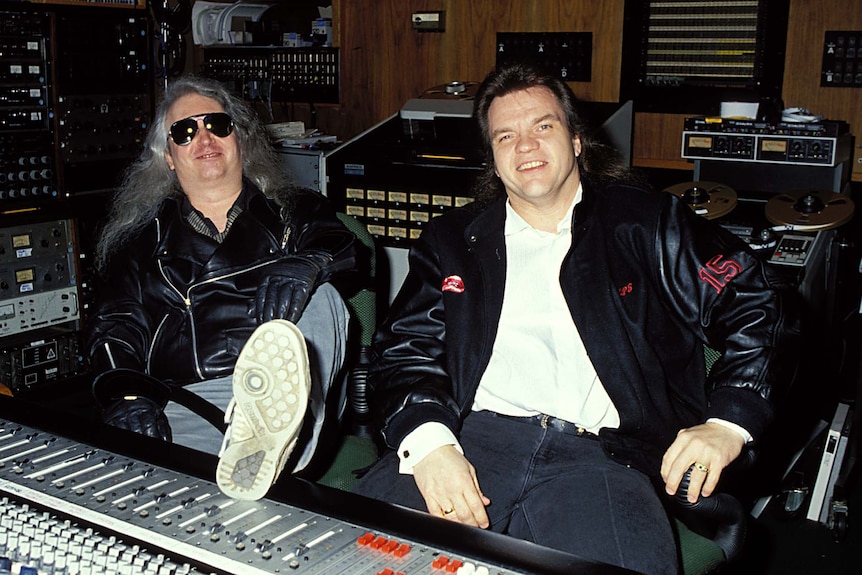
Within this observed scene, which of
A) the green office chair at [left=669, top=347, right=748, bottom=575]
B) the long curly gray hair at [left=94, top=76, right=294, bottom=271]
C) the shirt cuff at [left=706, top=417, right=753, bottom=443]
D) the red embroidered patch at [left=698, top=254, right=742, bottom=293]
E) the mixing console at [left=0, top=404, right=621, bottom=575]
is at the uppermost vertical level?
the long curly gray hair at [left=94, top=76, right=294, bottom=271]

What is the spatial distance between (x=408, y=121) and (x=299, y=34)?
1.28 metres

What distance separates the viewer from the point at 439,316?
1794mm

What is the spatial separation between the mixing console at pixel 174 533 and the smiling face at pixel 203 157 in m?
0.98

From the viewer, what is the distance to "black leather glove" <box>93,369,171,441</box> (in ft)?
5.85

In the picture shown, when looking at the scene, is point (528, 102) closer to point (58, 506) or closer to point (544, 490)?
point (544, 490)

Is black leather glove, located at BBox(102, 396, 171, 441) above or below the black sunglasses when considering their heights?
below

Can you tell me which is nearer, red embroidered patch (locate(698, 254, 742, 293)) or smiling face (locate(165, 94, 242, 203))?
red embroidered patch (locate(698, 254, 742, 293))

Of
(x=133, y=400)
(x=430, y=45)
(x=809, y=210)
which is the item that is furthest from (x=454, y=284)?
(x=430, y=45)

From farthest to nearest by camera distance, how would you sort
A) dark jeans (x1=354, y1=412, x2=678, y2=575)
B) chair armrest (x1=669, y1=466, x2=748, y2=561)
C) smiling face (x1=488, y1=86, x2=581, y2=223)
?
smiling face (x1=488, y1=86, x2=581, y2=223) → chair armrest (x1=669, y1=466, x2=748, y2=561) → dark jeans (x1=354, y1=412, x2=678, y2=575)

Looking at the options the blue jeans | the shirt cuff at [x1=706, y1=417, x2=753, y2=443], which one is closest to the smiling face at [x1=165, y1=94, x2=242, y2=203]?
the blue jeans

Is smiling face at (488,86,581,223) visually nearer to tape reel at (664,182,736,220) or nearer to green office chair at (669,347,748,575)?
green office chair at (669,347,748,575)

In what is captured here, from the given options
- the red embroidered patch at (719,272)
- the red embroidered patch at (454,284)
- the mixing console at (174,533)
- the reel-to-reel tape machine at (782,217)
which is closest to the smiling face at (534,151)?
the red embroidered patch at (454,284)

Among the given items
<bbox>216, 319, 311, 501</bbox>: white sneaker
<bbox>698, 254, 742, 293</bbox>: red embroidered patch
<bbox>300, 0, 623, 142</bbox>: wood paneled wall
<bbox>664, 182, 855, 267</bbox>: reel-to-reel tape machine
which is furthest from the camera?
<bbox>300, 0, 623, 142</bbox>: wood paneled wall

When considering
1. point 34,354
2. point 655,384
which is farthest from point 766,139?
point 34,354
